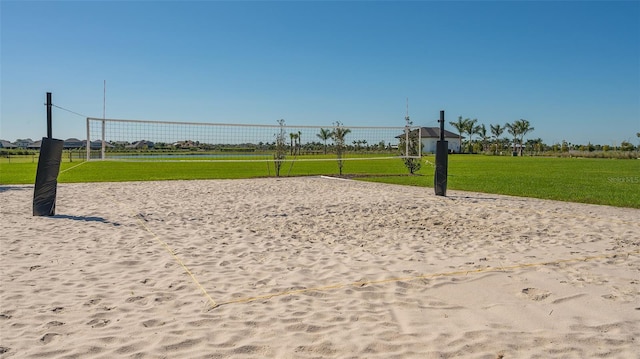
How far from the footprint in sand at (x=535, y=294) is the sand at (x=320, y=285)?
0.8 inches

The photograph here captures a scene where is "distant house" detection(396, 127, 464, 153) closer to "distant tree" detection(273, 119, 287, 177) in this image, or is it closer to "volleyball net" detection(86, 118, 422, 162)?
"volleyball net" detection(86, 118, 422, 162)

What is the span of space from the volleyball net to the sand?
5.00 metres

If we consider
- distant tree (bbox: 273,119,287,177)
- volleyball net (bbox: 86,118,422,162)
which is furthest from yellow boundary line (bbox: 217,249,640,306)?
distant tree (bbox: 273,119,287,177)

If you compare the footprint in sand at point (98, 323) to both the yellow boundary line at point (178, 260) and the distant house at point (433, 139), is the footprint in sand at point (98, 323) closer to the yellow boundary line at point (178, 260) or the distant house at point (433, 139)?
the yellow boundary line at point (178, 260)

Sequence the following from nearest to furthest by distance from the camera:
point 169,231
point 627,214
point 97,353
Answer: point 97,353 → point 169,231 → point 627,214

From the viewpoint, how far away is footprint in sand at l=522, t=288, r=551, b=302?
328 cm

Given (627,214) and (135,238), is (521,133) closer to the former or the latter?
(627,214)

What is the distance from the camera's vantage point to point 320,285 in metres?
3.54

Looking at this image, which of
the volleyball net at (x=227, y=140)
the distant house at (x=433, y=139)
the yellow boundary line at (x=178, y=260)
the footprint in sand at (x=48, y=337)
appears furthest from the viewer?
the distant house at (x=433, y=139)

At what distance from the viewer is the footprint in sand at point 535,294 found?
3.28 meters

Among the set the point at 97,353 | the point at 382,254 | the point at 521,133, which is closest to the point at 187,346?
the point at 97,353

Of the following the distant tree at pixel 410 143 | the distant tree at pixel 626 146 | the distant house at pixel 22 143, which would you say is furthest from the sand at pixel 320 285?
the distant house at pixel 22 143

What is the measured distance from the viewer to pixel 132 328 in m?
2.66

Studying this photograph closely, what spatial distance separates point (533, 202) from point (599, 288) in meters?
5.33
